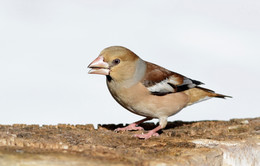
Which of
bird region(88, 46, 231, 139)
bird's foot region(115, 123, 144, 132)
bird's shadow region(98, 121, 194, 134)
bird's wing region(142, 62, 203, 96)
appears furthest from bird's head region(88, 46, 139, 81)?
bird's shadow region(98, 121, 194, 134)

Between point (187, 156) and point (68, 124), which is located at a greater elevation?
point (68, 124)

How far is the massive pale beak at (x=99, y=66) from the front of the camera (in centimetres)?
738

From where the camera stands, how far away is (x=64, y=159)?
4832 millimetres

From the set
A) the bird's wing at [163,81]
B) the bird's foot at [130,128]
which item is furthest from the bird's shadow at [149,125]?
the bird's wing at [163,81]

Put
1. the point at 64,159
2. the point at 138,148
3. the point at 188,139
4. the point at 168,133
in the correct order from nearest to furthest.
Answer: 1. the point at 64,159
2. the point at 138,148
3. the point at 188,139
4. the point at 168,133

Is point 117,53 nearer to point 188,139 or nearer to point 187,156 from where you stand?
point 188,139

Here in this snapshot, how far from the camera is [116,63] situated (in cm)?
758

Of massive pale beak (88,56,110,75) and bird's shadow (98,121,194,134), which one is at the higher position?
massive pale beak (88,56,110,75)

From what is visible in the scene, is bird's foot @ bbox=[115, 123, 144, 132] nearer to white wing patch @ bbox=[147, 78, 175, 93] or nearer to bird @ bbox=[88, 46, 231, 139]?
bird @ bbox=[88, 46, 231, 139]

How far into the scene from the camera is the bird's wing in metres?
7.87

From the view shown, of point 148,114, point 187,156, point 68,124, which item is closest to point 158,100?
point 148,114

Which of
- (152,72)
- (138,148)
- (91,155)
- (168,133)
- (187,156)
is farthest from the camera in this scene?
(152,72)

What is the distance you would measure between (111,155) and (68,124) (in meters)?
2.99

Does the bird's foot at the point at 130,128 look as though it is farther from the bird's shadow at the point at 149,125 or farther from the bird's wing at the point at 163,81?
the bird's wing at the point at 163,81
